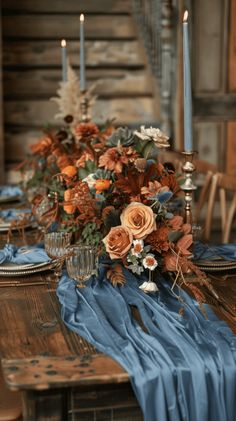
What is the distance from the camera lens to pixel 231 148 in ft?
19.6

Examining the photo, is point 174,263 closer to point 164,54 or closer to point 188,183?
point 188,183

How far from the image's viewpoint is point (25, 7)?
670 cm

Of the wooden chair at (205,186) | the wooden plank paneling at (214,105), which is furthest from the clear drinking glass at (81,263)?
the wooden plank paneling at (214,105)

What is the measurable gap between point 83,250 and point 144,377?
546 mm

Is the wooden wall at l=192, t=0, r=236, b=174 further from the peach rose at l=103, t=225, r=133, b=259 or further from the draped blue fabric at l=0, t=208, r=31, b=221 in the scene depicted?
the peach rose at l=103, t=225, r=133, b=259

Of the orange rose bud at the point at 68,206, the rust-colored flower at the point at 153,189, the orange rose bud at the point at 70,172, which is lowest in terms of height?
the orange rose bud at the point at 68,206

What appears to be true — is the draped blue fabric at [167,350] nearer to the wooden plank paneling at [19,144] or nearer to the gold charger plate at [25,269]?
the gold charger plate at [25,269]

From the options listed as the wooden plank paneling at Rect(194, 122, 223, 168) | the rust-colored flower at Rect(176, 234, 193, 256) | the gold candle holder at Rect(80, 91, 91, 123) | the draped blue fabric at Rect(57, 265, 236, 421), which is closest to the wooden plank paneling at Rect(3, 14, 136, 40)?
the wooden plank paneling at Rect(194, 122, 223, 168)

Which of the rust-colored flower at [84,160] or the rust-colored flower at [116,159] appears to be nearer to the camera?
the rust-colored flower at [116,159]

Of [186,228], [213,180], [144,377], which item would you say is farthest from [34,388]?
[213,180]

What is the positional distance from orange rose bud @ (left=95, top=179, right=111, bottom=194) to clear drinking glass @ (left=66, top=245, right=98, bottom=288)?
20 cm

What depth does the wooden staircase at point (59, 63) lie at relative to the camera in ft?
20.1

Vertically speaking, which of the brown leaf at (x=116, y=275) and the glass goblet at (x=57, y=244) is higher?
the glass goblet at (x=57, y=244)

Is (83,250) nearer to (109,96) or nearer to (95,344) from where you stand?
(95,344)
